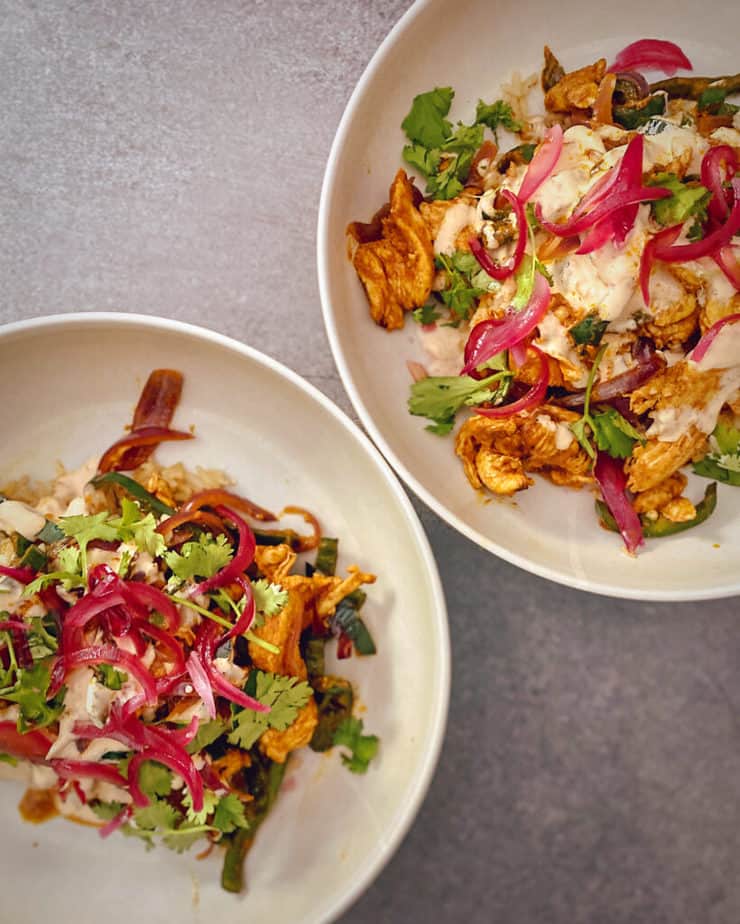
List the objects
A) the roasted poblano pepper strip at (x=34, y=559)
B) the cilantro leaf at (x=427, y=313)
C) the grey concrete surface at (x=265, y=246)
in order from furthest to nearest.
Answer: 1. the grey concrete surface at (x=265, y=246)
2. the cilantro leaf at (x=427, y=313)
3. the roasted poblano pepper strip at (x=34, y=559)

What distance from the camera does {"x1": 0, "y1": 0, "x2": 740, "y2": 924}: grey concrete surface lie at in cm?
164

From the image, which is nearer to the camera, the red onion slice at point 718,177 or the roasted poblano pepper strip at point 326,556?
the red onion slice at point 718,177

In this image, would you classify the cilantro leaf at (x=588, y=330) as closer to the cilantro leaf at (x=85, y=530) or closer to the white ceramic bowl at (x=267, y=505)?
the white ceramic bowl at (x=267, y=505)

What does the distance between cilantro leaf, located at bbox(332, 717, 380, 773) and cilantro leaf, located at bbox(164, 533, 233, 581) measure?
0.42 meters

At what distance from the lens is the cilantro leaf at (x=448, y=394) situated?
1.44 metres

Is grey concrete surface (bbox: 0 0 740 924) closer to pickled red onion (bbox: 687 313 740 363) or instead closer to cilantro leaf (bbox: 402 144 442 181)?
cilantro leaf (bbox: 402 144 442 181)

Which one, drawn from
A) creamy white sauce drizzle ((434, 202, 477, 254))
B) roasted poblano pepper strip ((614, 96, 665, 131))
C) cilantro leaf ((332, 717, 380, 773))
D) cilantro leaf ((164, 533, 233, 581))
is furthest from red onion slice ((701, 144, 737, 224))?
cilantro leaf ((332, 717, 380, 773))

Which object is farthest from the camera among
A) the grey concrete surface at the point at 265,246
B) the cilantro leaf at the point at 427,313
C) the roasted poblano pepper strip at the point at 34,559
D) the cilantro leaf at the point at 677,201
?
the grey concrete surface at the point at 265,246

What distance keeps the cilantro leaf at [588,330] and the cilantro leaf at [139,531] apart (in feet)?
2.64

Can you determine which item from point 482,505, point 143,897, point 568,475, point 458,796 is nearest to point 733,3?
point 568,475

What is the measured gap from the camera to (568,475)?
152 centimetres

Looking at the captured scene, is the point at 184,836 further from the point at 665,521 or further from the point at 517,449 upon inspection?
the point at 665,521

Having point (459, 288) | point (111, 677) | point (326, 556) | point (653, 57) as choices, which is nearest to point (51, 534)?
point (111, 677)

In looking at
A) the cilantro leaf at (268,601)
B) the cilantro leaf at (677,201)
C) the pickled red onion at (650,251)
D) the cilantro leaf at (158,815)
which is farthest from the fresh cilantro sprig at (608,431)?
the cilantro leaf at (158,815)
